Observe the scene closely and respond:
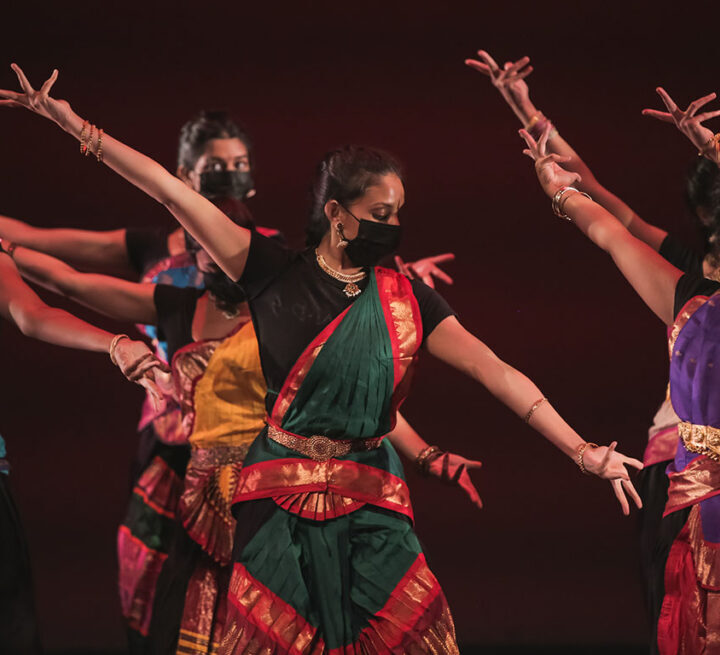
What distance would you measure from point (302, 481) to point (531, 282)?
2173 millimetres

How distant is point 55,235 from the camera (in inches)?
141

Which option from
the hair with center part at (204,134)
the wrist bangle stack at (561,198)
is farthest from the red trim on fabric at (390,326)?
the hair with center part at (204,134)

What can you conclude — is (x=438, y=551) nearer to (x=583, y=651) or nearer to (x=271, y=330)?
(x=583, y=651)

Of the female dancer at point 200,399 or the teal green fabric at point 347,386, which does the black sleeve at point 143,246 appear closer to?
the female dancer at point 200,399

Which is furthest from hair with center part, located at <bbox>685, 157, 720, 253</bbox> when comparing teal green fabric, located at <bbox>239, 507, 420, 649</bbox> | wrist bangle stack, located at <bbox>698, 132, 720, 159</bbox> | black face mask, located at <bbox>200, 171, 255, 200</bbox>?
black face mask, located at <bbox>200, 171, 255, 200</bbox>

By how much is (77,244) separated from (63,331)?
1.19 meters

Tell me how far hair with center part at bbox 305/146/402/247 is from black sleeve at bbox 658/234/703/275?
3.29 ft

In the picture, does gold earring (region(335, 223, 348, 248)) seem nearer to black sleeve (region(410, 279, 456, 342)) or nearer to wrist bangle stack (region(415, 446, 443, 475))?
black sleeve (region(410, 279, 456, 342))

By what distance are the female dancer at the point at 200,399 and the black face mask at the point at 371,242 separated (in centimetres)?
54

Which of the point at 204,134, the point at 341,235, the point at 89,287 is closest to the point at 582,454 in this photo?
the point at 341,235

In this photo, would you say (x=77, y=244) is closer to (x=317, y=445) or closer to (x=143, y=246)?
(x=143, y=246)

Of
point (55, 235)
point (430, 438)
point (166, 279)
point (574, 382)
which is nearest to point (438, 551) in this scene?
point (430, 438)

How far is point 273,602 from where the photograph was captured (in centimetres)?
236

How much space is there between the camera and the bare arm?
3.45 metres
